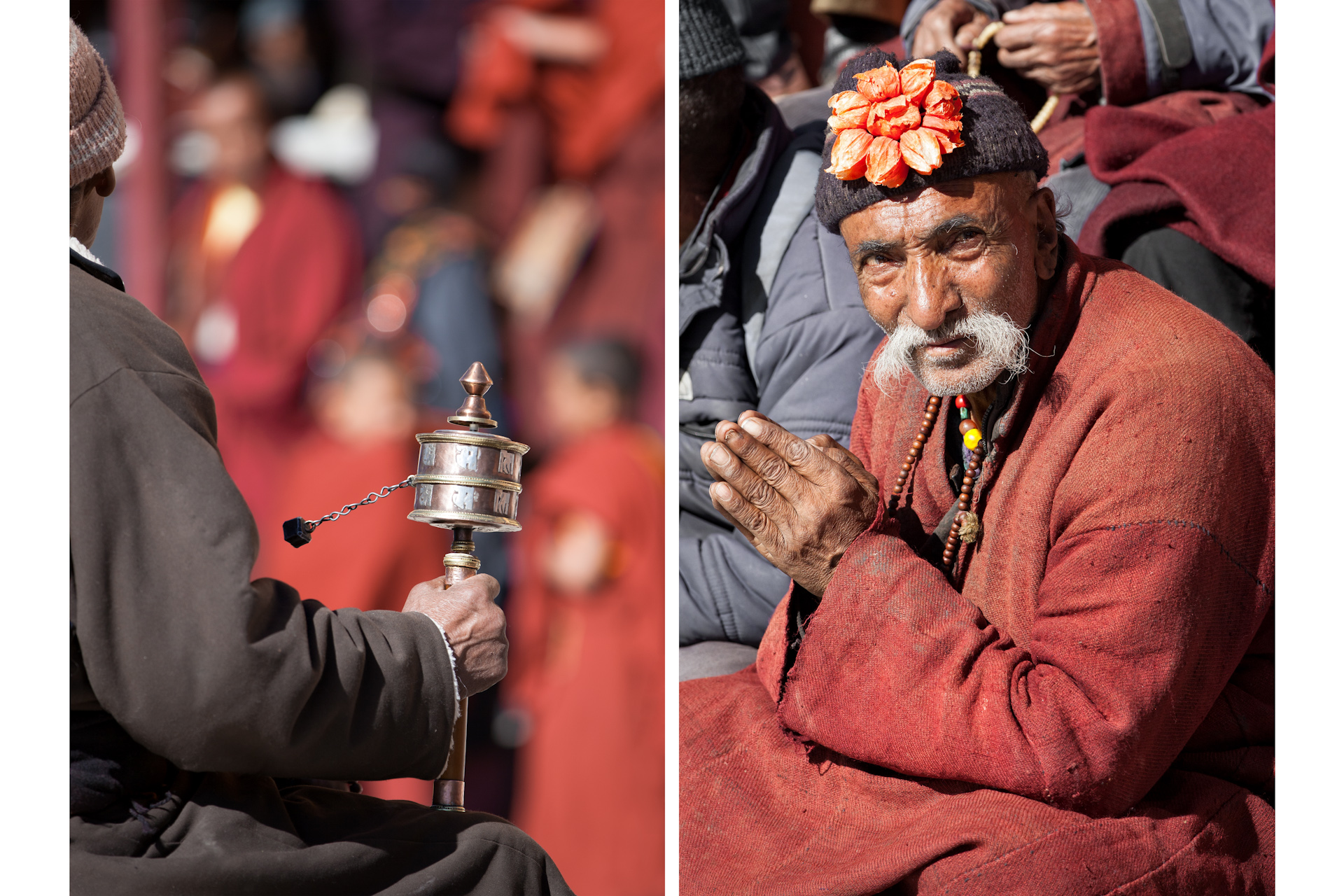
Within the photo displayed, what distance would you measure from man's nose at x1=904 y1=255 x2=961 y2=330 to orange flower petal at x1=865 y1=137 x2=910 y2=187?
0.51 ft

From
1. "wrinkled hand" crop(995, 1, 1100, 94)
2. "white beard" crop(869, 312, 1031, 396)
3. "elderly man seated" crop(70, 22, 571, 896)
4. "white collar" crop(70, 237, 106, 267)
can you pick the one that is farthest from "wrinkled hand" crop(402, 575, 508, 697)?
"wrinkled hand" crop(995, 1, 1100, 94)

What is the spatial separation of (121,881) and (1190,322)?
2.01 m

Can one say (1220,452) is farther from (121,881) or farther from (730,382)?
(121,881)

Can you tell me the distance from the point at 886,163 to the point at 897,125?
0.24 feet

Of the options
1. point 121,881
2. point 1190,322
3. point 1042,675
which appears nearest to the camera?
point 121,881

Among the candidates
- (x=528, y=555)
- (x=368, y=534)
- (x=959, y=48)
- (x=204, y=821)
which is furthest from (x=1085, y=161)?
(x=204, y=821)

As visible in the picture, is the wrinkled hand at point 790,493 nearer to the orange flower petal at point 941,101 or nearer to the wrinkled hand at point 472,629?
the wrinkled hand at point 472,629

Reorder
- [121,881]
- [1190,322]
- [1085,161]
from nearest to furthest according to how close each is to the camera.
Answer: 1. [121,881]
2. [1190,322]
3. [1085,161]

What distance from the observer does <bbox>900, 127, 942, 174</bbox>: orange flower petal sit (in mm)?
2250

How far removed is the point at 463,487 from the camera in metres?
2.25

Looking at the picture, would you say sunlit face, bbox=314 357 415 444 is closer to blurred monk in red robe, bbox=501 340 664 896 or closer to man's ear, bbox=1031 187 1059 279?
blurred monk in red robe, bbox=501 340 664 896

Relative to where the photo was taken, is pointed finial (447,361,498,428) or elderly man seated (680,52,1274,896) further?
pointed finial (447,361,498,428)

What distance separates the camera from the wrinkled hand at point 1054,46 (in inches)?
132

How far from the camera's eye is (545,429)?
11.3 feet
